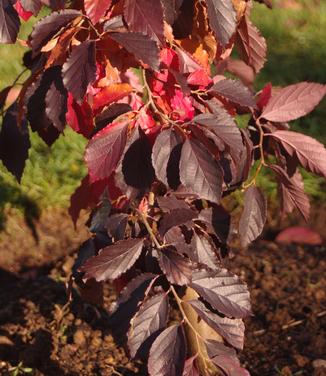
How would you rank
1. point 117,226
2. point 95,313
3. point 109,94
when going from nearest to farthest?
point 109,94, point 117,226, point 95,313

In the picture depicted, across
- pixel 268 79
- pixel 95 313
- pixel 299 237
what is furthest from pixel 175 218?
pixel 268 79

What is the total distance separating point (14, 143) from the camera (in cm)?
140

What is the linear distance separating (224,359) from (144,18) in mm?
624

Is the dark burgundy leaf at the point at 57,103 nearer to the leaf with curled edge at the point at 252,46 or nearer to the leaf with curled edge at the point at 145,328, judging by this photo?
the leaf with curled edge at the point at 145,328

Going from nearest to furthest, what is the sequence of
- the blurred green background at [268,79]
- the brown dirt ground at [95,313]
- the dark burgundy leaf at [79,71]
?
the dark burgundy leaf at [79,71], the brown dirt ground at [95,313], the blurred green background at [268,79]

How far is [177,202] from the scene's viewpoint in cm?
146

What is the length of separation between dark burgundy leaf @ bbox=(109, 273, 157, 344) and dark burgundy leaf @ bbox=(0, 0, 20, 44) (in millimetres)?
478

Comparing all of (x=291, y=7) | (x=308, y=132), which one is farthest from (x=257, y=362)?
(x=291, y=7)

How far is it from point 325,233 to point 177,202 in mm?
1668

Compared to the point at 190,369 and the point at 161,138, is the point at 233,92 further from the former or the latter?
the point at 190,369

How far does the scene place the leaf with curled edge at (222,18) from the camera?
3.94 ft

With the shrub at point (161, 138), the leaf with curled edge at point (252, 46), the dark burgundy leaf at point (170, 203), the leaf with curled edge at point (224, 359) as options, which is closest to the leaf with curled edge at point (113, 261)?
the shrub at point (161, 138)

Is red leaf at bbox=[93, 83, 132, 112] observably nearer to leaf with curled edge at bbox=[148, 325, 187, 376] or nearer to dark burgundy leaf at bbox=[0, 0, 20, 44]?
dark burgundy leaf at bbox=[0, 0, 20, 44]

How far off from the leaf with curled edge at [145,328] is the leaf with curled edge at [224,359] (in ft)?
0.38
